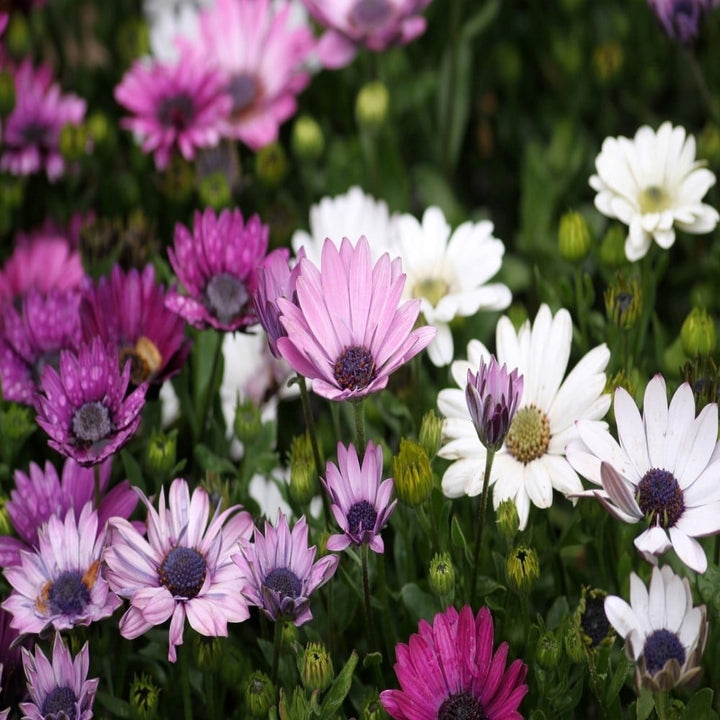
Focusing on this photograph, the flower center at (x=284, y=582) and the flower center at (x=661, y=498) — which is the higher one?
the flower center at (x=661, y=498)

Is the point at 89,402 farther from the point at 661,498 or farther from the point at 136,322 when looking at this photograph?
the point at 661,498

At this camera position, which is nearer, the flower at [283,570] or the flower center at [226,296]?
the flower at [283,570]

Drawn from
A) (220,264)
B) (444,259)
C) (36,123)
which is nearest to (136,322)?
(220,264)

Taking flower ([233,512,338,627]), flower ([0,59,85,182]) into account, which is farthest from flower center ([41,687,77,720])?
flower ([0,59,85,182])

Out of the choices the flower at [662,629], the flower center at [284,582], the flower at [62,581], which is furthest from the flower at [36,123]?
the flower at [662,629]

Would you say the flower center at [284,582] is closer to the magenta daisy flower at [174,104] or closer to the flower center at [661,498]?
the flower center at [661,498]

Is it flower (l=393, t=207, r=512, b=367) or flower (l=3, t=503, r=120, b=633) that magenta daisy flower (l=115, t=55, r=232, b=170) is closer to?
flower (l=393, t=207, r=512, b=367)
